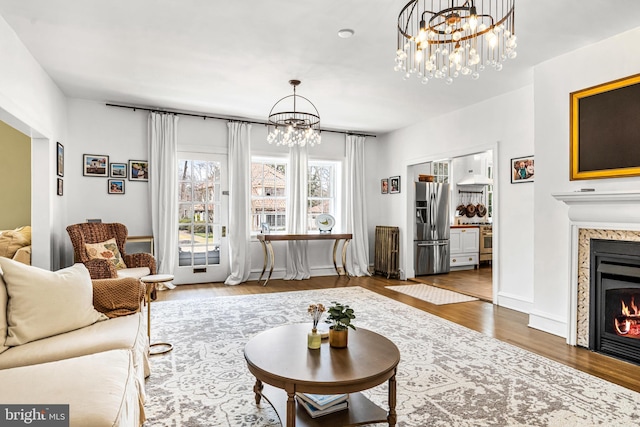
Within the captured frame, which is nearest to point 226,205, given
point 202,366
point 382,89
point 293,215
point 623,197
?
point 293,215

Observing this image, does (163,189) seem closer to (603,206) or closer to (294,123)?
(294,123)

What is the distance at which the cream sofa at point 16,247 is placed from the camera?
3.98 m

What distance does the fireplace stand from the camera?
2.96 metres

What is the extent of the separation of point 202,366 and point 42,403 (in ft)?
5.00

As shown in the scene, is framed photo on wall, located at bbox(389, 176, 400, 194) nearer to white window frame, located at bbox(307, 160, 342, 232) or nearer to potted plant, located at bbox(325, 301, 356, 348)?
white window frame, located at bbox(307, 160, 342, 232)

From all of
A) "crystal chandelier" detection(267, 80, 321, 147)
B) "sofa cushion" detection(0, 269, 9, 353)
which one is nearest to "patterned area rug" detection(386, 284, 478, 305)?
"crystal chandelier" detection(267, 80, 321, 147)

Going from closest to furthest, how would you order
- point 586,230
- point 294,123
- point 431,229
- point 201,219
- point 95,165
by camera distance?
1. point 586,230
2. point 294,123
3. point 95,165
4. point 201,219
5. point 431,229

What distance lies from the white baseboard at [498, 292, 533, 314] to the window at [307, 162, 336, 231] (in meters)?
3.39

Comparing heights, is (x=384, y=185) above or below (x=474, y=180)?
below

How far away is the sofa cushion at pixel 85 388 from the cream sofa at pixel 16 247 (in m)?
3.06

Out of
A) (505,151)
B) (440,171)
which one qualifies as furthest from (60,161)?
(440,171)

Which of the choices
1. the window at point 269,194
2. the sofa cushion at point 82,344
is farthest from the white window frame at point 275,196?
the sofa cushion at point 82,344

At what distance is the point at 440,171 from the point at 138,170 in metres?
5.86

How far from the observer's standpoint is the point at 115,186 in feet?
17.7
